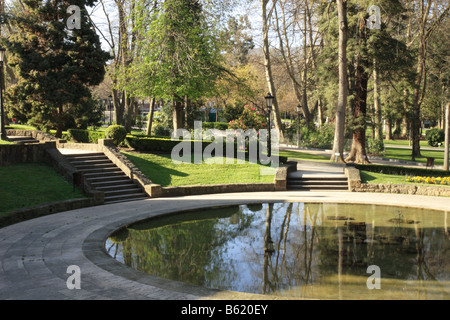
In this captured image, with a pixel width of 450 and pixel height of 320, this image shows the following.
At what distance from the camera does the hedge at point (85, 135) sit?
24.8 meters

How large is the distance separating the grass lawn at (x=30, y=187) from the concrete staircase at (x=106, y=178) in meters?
1.13

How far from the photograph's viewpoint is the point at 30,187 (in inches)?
624

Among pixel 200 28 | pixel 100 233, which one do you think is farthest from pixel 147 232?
pixel 200 28

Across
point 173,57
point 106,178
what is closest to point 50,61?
point 173,57

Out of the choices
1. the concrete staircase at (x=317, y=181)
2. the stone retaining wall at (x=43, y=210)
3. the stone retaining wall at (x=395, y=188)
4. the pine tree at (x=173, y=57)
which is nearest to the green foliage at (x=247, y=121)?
the pine tree at (x=173, y=57)

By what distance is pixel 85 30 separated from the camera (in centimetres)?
2627

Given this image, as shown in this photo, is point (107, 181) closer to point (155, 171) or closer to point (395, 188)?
point (155, 171)

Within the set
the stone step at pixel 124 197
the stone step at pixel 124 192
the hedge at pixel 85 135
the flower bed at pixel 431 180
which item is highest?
the hedge at pixel 85 135

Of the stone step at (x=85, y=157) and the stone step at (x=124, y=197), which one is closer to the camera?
the stone step at (x=124, y=197)

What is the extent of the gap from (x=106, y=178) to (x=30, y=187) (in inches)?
136

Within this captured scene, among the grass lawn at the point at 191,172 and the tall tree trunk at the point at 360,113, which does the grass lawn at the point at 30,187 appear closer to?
the grass lawn at the point at 191,172

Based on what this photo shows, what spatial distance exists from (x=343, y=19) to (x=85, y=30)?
15.9 meters

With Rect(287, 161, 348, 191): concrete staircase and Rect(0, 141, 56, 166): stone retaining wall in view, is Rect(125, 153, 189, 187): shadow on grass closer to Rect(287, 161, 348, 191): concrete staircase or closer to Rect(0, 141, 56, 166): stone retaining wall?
Rect(0, 141, 56, 166): stone retaining wall
